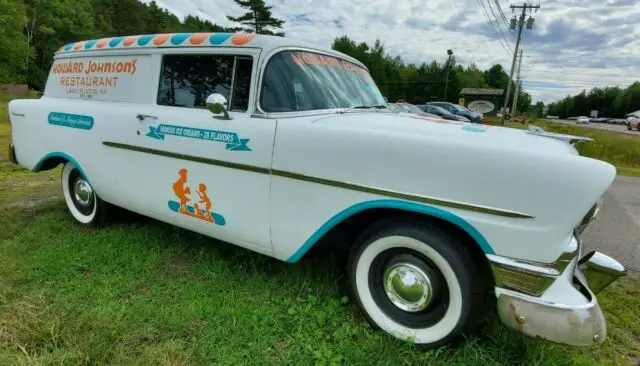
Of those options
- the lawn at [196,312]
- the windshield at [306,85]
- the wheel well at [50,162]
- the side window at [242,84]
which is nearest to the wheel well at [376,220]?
the lawn at [196,312]

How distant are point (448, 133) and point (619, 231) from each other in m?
4.01

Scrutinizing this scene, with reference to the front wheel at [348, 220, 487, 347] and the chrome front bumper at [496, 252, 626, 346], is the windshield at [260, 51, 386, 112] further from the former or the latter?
the chrome front bumper at [496, 252, 626, 346]

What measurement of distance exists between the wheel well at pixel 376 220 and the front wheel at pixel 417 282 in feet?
0.15

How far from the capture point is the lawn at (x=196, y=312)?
87.9 inches

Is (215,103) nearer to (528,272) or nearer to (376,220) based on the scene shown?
(376,220)

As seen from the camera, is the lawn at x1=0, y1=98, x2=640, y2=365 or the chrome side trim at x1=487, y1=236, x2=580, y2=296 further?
the lawn at x1=0, y1=98, x2=640, y2=365

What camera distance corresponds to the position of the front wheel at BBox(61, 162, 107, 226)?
4050 millimetres

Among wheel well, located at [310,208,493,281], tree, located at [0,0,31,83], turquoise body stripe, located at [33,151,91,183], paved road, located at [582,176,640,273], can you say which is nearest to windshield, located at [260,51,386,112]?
wheel well, located at [310,208,493,281]

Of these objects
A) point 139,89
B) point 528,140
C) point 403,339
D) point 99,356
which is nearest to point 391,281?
point 403,339

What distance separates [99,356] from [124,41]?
2.81m

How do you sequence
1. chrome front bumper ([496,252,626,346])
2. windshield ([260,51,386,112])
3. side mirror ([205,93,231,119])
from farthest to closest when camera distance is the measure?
windshield ([260,51,386,112]) → side mirror ([205,93,231,119]) → chrome front bumper ([496,252,626,346])

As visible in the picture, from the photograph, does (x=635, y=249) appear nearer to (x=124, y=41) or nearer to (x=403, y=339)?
(x=403, y=339)

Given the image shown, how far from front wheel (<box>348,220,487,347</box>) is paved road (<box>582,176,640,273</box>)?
2213 mm

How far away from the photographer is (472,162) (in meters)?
1.96
